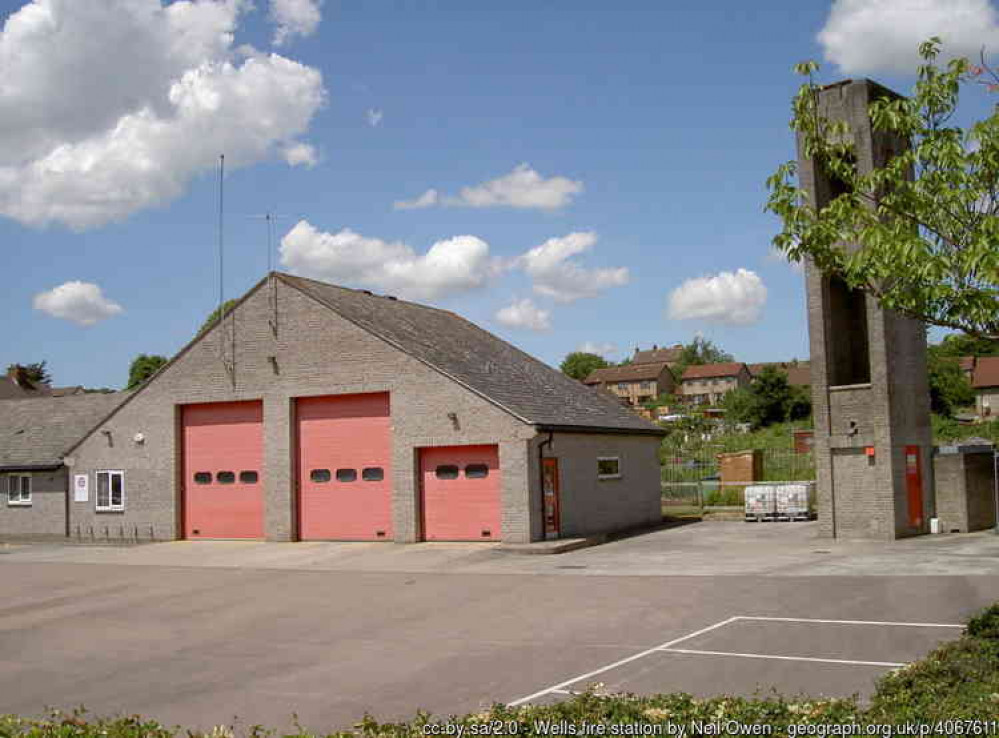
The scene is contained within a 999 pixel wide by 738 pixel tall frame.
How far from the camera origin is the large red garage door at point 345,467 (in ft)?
89.4

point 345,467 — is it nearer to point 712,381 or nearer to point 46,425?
point 46,425

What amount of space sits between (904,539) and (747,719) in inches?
772

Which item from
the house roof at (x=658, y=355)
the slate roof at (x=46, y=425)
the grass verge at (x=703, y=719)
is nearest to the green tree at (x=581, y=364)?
the house roof at (x=658, y=355)

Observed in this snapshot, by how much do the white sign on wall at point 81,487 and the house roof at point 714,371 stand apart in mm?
120873

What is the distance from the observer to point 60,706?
1039 centimetres

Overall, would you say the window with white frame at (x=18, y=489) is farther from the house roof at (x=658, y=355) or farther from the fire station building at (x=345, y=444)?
the house roof at (x=658, y=355)

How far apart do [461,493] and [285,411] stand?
19.2 feet

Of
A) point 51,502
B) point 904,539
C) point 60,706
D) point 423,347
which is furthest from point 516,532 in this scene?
point 51,502

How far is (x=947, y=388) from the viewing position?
266 ft

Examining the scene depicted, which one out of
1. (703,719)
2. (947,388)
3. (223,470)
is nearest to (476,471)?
(223,470)

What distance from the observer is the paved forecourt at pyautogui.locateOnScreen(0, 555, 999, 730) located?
1017 centimetres

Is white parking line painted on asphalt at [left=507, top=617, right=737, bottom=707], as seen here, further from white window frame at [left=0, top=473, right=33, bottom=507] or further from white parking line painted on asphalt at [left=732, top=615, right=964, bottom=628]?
white window frame at [left=0, top=473, right=33, bottom=507]

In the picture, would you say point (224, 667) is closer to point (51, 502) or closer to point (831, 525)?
point (831, 525)
